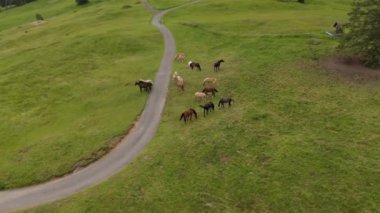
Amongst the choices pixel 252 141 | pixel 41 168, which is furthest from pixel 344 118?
pixel 41 168

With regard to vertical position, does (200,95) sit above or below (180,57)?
below

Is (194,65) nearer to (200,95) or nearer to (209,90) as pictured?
(209,90)

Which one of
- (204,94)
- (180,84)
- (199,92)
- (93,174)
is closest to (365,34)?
(204,94)

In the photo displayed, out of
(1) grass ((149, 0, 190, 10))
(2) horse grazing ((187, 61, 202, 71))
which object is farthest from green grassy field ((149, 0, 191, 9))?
(2) horse grazing ((187, 61, 202, 71))

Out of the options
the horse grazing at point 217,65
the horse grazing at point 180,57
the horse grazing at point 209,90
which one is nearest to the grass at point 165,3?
the horse grazing at point 180,57

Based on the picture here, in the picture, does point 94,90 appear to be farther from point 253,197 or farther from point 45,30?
point 45,30

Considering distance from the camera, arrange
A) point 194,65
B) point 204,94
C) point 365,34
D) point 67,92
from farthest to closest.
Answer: point 194,65 → point 67,92 → point 365,34 → point 204,94
